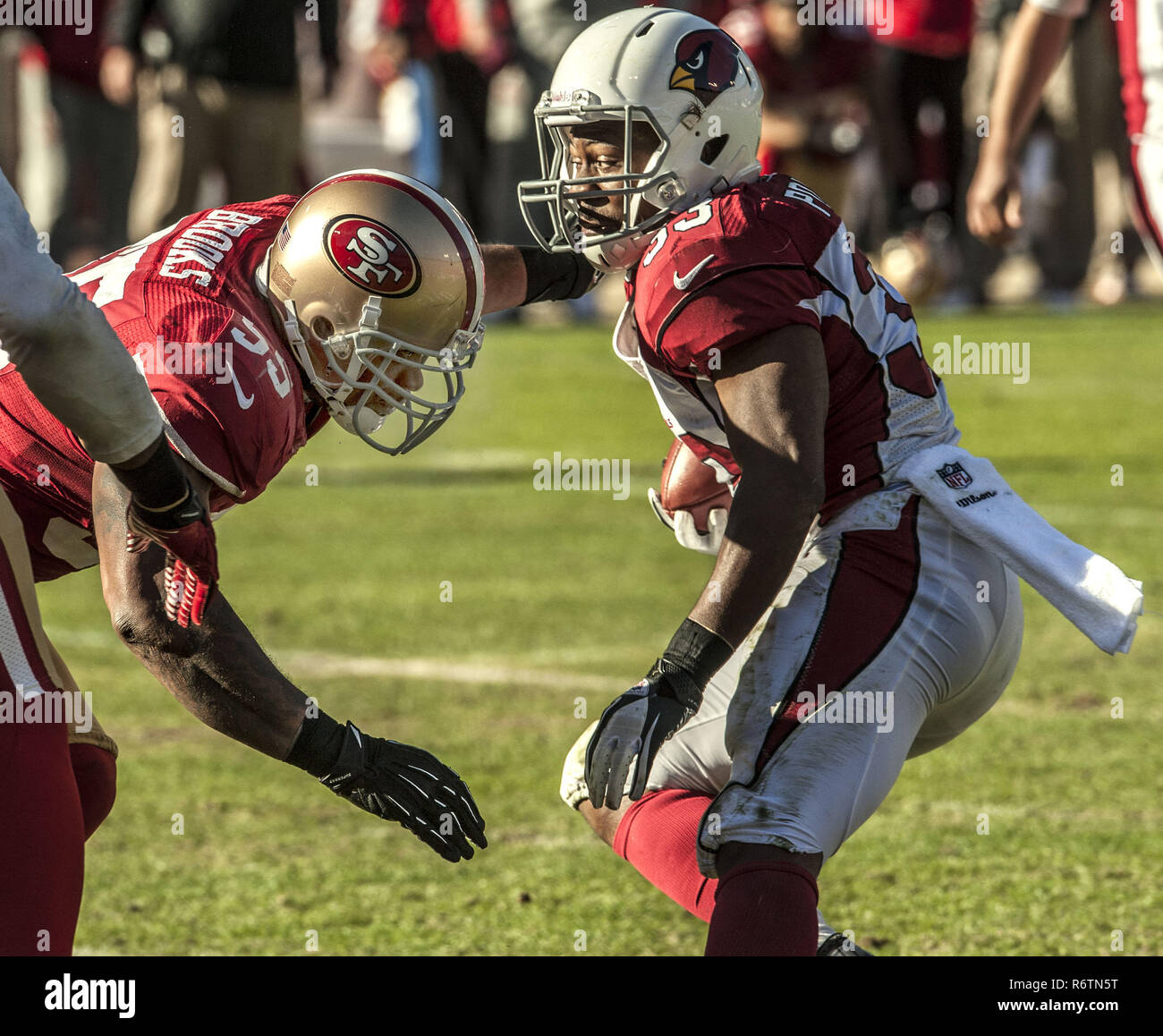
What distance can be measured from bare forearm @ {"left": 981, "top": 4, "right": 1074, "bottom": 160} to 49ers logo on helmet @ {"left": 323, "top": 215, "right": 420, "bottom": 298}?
181cm

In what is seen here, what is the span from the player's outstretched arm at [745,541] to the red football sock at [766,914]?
0.68ft

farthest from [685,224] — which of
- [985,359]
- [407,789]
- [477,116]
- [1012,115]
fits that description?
[477,116]

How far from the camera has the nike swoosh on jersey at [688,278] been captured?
2832 mm

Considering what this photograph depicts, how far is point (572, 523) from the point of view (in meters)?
7.41

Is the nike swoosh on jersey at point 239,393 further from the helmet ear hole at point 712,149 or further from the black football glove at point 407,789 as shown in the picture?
the helmet ear hole at point 712,149

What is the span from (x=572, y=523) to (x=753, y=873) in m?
4.76

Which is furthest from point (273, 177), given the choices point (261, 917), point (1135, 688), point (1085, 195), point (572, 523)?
point (1085, 195)

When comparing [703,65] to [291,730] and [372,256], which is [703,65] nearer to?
[372,256]

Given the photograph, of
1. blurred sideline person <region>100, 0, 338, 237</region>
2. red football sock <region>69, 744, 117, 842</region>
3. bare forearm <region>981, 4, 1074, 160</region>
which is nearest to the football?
red football sock <region>69, 744, 117, 842</region>

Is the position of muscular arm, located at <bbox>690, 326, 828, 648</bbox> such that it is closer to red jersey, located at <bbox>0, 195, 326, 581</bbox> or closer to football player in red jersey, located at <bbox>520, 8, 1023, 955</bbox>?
football player in red jersey, located at <bbox>520, 8, 1023, 955</bbox>

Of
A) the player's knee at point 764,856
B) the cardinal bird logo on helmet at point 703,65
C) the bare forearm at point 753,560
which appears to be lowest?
the player's knee at point 764,856

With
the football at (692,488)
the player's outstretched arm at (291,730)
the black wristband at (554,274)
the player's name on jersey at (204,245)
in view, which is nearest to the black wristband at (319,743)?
the player's outstretched arm at (291,730)

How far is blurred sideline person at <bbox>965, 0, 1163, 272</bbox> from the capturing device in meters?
4.17
